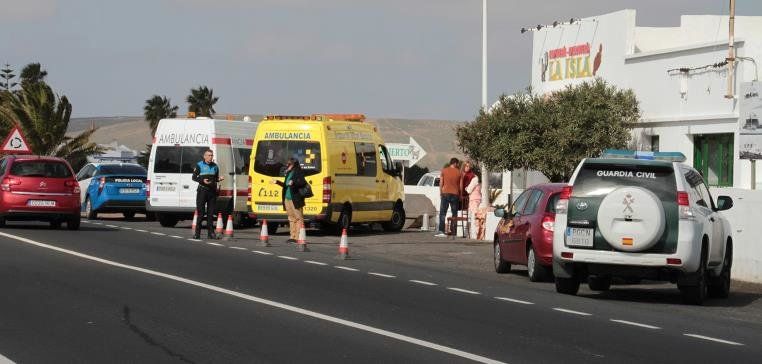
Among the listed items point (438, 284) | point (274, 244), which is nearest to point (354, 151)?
point (274, 244)

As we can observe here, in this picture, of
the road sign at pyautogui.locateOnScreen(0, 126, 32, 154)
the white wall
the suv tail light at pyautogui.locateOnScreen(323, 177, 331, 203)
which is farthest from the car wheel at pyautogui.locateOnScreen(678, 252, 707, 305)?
the road sign at pyautogui.locateOnScreen(0, 126, 32, 154)

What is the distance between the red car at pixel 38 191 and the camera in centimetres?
2931

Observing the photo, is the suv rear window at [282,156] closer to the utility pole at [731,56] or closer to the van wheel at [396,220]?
the van wheel at [396,220]

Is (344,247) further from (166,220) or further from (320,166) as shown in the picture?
(166,220)

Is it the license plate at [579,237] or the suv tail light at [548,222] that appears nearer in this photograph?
the license plate at [579,237]

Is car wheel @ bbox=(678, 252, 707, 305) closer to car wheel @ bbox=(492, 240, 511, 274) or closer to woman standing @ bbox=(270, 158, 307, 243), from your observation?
car wheel @ bbox=(492, 240, 511, 274)

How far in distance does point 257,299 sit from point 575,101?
21.2m

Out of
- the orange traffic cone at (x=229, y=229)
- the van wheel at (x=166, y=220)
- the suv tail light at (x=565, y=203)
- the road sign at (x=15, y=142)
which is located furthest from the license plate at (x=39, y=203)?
the suv tail light at (x=565, y=203)

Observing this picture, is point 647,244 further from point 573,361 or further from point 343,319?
point 573,361

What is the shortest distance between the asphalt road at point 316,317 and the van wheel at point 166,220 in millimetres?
11259

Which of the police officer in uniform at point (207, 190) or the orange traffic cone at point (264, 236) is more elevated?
the police officer in uniform at point (207, 190)

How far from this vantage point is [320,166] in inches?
1172

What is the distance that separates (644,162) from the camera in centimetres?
1716

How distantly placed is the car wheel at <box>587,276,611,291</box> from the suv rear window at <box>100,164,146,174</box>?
20156 mm
